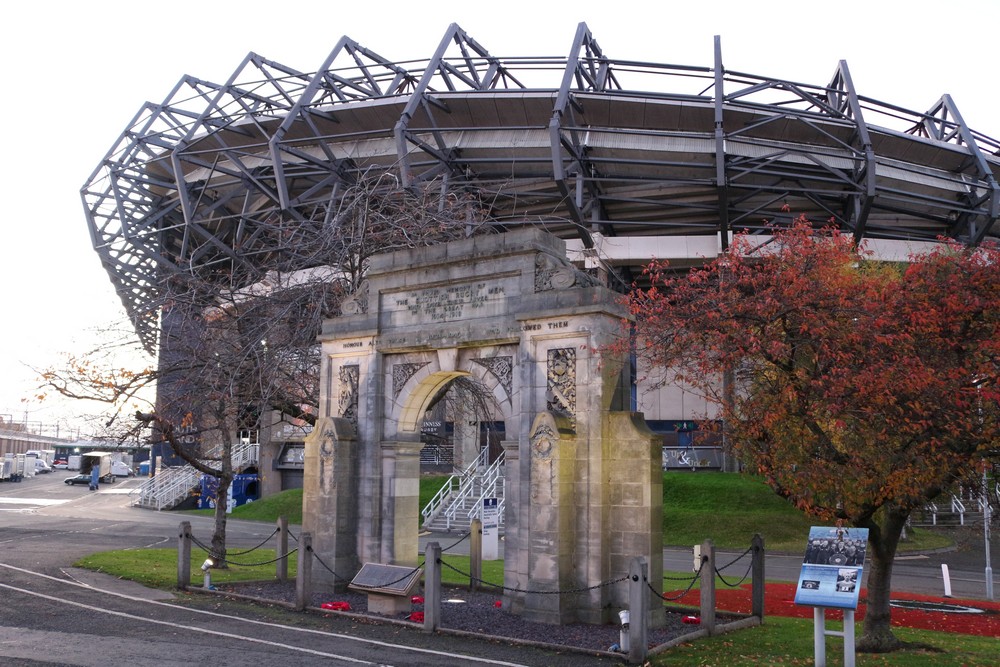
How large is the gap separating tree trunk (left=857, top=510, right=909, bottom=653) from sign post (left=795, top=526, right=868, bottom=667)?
2468 mm

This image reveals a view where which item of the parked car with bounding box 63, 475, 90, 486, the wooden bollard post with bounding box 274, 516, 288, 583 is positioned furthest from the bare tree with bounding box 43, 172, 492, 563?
the parked car with bounding box 63, 475, 90, 486

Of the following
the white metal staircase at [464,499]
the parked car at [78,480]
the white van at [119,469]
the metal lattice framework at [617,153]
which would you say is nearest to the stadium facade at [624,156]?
the metal lattice framework at [617,153]

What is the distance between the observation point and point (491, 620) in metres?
15.0

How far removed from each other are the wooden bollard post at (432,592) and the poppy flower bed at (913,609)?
414cm

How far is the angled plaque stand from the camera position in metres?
15.2

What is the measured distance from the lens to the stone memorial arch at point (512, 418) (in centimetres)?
1416

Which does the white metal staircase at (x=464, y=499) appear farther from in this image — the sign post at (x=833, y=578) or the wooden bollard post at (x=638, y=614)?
the sign post at (x=833, y=578)

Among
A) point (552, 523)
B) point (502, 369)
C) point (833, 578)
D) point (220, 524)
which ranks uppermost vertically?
point (502, 369)

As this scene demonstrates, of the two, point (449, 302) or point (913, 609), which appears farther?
point (913, 609)

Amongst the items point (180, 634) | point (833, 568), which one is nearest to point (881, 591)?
point (833, 568)

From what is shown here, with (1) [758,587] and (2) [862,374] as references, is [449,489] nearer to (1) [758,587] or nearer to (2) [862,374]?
(1) [758,587]

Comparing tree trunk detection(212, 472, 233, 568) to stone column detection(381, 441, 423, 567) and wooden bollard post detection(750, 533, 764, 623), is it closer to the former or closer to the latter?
stone column detection(381, 441, 423, 567)

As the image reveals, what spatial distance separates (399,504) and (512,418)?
3478 mm

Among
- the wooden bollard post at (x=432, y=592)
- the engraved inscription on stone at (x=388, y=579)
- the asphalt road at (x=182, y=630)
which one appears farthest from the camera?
the engraved inscription on stone at (x=388, y=579)
